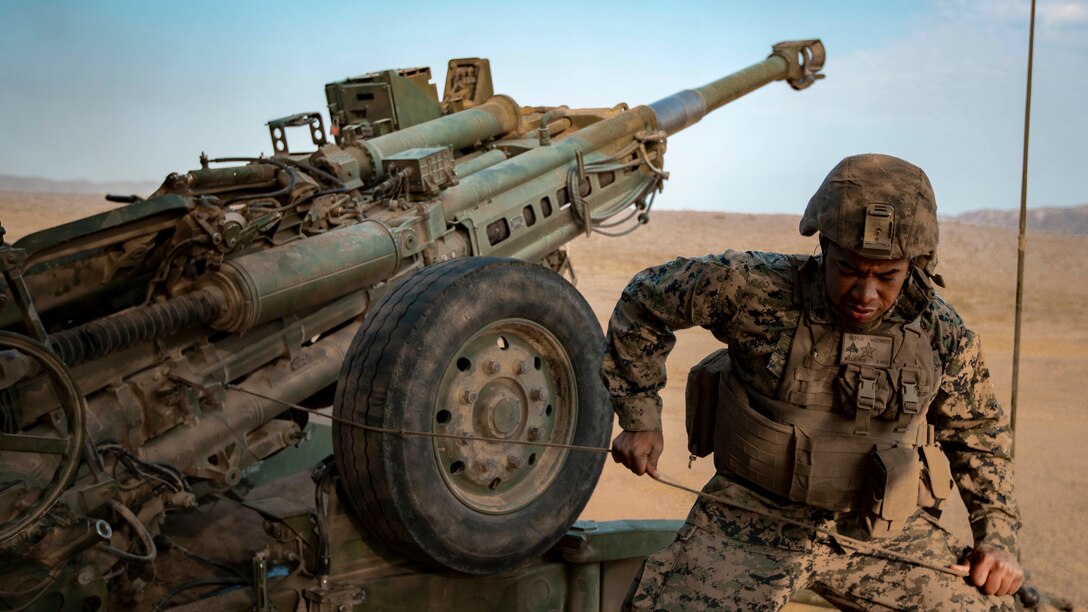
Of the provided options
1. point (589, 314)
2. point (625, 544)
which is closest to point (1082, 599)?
point (625, 544)

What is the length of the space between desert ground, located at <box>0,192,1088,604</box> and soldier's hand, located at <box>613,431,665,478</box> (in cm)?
334

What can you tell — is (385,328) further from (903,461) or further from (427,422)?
(903,461)

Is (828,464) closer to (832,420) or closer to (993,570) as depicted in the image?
(832,420)

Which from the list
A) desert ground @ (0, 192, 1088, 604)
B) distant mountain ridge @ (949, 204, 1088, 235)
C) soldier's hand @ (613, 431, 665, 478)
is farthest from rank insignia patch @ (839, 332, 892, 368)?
distant mountain ridge @ (949, 204, 1088, 235)

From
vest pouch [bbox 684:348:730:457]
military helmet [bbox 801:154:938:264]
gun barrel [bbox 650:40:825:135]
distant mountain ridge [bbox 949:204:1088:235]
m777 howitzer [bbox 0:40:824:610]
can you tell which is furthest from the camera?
distant mountain ridge [bbox 949:204:1088:235]

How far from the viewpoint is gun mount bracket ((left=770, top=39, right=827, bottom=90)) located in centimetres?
864

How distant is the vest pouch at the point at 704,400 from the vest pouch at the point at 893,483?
531 mm

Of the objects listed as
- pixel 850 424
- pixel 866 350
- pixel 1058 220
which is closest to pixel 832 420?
pixel 850 424

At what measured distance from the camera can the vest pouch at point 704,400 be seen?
3.41 meters

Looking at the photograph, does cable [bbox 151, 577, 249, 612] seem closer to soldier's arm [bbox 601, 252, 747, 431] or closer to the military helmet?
soldier's arm [bbox 601, 252, 747, 431]

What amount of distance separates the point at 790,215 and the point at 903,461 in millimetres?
17711

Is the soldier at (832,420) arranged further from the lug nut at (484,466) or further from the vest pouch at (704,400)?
A: the lug nut at (484,466)

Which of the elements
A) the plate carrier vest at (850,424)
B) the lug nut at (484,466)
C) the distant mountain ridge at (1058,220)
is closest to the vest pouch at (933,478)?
the plate carrier vest at (850,424)

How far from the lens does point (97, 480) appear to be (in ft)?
12.1
